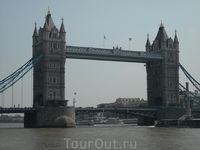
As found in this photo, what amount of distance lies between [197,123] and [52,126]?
37015 mm

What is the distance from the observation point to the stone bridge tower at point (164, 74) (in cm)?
13450

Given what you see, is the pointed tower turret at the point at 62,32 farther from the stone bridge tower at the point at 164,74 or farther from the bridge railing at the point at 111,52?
the stone bridge tower at the point at 164,74

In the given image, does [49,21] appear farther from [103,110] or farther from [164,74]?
[164,74]

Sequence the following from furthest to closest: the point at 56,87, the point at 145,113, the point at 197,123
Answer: the point at 145,113
the point at 56,87
the point at 197,123

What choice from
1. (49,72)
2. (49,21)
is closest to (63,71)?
(49,72)

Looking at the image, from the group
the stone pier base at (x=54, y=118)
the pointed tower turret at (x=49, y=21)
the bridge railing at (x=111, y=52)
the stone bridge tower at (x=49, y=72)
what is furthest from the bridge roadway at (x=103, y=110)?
the pointed tower turret at (x=49, y=21)

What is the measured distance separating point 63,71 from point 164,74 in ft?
116

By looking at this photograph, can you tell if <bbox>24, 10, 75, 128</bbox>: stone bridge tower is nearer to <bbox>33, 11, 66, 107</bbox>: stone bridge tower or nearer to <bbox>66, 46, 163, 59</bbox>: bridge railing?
<bbox>33, 11, 66, 107</bbox>: stone bridge tower

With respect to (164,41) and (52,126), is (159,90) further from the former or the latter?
(52,126)

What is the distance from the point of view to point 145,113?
433 ft

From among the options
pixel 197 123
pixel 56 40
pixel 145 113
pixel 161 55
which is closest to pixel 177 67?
pixel 161 55

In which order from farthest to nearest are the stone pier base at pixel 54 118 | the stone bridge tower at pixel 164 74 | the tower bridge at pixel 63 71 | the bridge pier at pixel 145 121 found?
the bridge pier at pixel 145 121 → the stone bridge tower at pixel 164 74 → the tower bridge at pixel 63 71 → the stone pier base at pixel 54 118

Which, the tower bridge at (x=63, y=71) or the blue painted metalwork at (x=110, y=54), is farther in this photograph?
the blue painted metalwork at (x=110, y=54)

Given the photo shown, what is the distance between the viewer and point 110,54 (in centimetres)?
12431
